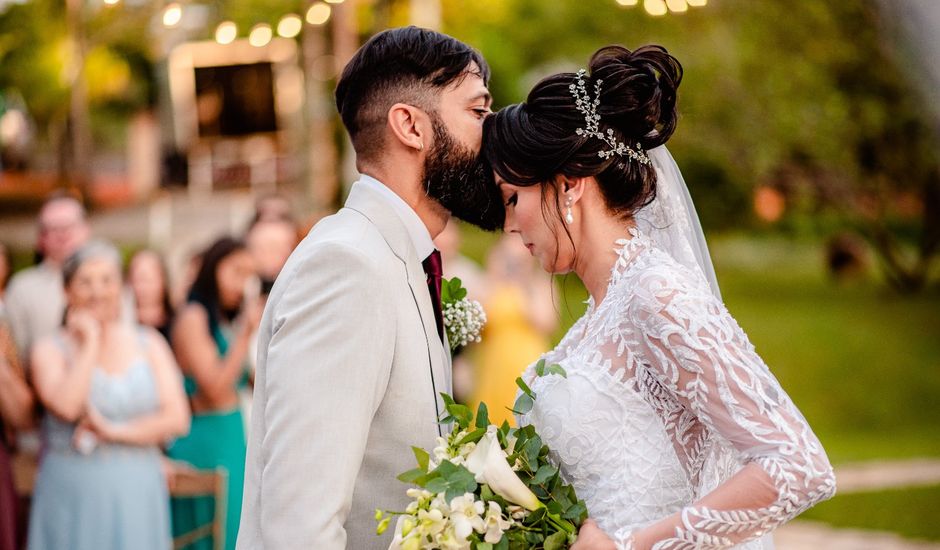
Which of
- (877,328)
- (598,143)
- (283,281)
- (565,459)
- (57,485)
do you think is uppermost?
(598,143)

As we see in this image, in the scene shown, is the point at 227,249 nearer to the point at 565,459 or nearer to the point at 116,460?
the point at 116,460

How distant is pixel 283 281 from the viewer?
97.2 inches

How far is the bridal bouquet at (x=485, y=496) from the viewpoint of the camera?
2.27 meters

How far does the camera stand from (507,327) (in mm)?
8211

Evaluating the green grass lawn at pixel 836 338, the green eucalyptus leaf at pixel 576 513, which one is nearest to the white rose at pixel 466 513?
the green eucalyptus leaf at pixel 576 513

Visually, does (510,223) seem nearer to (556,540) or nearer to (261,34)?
(556,540)

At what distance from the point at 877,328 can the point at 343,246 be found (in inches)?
527

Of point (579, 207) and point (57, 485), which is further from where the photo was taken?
point (57, 485)

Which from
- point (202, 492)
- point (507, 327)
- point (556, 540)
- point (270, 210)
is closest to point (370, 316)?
point (556, 540)

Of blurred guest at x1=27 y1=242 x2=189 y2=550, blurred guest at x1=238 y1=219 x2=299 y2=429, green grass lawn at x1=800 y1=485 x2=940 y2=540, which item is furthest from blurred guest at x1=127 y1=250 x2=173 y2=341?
green grass lawn at x1=800 y1=485 x2=940 y2=540

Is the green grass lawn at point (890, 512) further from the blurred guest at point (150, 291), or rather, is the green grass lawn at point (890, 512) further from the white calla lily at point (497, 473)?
the white calla lily at point (497, 473)

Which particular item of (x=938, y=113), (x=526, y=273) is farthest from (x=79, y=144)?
(x=938, y=113)

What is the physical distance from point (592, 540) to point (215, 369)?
4.20 meters

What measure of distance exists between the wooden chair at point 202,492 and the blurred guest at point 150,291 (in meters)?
1.22
